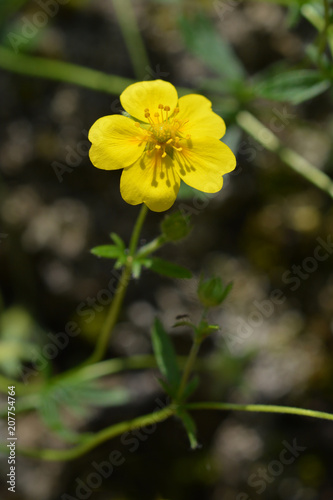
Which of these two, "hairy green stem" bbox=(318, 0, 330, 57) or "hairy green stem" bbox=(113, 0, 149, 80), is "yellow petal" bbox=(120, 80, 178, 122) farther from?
"hairy green stem" bbox=(113, 0, 149, 80)

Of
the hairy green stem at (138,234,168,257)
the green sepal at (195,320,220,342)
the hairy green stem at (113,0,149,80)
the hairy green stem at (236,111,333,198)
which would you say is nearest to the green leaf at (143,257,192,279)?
the hairy green stem at (138,234,168,257)

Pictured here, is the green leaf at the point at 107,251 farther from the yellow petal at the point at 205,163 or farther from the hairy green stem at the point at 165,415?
the hairy green stem at the point at 165,415

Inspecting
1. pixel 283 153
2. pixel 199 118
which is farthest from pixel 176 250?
pixel 199 118

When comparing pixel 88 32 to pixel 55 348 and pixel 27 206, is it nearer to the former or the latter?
pixel 27 206

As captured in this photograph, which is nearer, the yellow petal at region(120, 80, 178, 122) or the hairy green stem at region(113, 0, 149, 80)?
the yellow petal at region(120, 80, 178, 122)

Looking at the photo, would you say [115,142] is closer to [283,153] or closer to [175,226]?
[175,226]

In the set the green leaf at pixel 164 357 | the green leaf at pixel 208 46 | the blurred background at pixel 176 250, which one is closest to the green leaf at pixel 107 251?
the green leaf at pixel 164 357

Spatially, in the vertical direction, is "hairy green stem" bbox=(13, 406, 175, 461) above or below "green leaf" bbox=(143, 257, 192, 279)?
below
